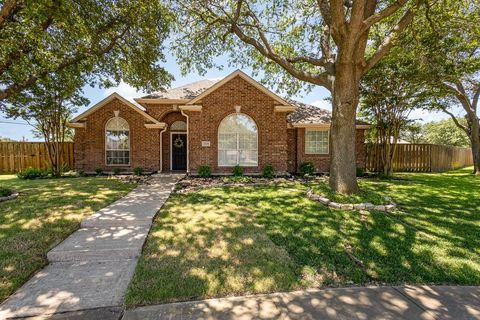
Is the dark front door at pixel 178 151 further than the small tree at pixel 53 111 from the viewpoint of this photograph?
Yes

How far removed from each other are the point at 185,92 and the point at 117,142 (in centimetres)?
528

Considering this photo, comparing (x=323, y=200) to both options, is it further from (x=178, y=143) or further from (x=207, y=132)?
(x=178, y=143)

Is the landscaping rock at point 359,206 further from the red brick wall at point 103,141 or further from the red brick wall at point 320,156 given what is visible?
the red brick wall at point 103,141

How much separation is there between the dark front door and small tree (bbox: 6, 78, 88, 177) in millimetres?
5567

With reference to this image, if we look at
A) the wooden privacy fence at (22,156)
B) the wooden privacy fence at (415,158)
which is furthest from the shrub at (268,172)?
the wooden privacy fence at (22,156)

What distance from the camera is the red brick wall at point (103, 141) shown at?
13555 millimetres

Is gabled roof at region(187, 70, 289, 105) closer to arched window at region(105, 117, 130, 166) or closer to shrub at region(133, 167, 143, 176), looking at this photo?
arched window at region(105, 117, 130, 166)

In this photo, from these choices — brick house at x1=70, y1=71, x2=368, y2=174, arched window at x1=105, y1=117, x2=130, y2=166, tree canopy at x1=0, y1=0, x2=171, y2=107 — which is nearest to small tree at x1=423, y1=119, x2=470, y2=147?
brick house at x1=70, y1=71, x2=368, y2=174

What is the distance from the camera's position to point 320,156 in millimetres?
14570

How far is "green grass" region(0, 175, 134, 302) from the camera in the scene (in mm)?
3535

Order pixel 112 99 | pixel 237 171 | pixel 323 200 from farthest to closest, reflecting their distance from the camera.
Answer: pixel 112 99 → pixel 237 171 → pixel 323 200

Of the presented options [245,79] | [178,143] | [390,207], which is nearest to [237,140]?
[245,79]

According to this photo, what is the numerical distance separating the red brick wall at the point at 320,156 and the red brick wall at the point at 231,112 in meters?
1.99

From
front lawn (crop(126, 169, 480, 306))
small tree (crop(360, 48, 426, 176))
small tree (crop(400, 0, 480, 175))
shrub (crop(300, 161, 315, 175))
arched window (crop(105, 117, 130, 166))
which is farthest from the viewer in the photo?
shrub (crop(300, 161, 315, 175))
